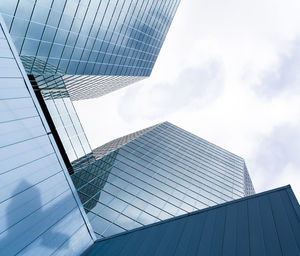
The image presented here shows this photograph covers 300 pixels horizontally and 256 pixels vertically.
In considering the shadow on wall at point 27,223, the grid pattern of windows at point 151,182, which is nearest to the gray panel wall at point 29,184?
the shadow on wall at point 27,223

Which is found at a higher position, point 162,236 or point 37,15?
point 37,15

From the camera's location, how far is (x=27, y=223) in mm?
9609

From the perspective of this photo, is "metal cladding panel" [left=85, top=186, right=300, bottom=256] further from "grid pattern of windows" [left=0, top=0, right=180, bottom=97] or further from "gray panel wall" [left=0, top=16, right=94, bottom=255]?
"grid pattern of windows" [left=0, top=0, right=180, bottom=97]

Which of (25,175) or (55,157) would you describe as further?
(55,157)

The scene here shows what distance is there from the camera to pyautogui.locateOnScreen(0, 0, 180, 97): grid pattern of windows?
21609 mm

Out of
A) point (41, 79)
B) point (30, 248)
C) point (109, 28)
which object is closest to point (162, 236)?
point (30, 248)

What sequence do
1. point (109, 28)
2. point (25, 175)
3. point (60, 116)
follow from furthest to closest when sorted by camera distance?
point (109, 28)
point (60, 116)
point (25, 175)

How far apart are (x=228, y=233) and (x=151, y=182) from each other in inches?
685

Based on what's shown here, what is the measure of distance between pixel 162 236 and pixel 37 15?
785 inches

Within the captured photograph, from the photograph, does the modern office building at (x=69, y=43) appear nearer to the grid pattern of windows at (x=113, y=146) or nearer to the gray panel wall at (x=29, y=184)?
the grid pattern of windows at (x=113, y=146)

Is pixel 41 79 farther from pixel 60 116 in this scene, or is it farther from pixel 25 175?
pixel 25 175

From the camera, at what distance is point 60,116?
29.6 metres

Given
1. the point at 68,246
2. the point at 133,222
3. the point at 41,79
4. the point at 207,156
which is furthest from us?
the point at 207,156

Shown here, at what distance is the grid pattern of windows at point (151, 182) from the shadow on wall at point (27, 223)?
6687 mm
